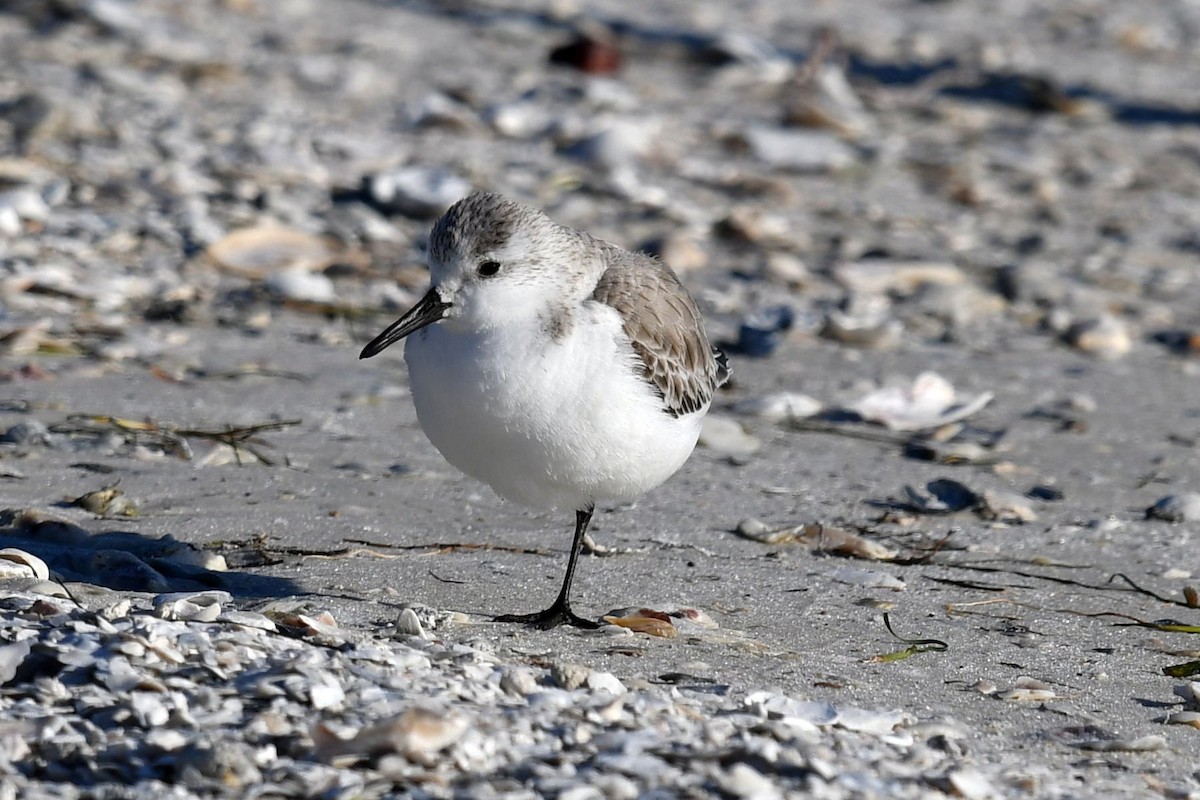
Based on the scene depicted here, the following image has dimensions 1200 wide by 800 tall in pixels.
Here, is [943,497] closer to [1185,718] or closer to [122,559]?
[1185,718]

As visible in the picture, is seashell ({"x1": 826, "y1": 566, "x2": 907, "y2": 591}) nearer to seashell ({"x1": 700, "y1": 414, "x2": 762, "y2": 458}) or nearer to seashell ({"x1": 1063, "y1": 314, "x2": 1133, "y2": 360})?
seashell ({"x1": 700, "y1": 414, "x2": 762, "y2": 458})

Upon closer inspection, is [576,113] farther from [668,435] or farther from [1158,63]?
[668,435]

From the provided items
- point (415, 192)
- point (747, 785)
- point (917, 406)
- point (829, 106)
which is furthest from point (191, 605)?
point (829, 106)

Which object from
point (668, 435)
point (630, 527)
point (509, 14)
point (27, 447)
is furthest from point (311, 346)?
point (509, 14)

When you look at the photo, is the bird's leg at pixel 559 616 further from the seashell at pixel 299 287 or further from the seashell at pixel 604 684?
the seashell at pixel 299 287

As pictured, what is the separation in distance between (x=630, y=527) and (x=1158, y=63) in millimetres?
8927

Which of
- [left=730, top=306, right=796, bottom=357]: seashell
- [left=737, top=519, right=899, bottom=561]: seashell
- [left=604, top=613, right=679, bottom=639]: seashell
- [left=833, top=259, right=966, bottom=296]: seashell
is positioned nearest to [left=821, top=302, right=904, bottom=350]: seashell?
[left=730, top=306, right=796, bottom=357]: seashell

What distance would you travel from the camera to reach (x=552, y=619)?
383 cm

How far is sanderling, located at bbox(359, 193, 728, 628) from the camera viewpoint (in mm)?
3703

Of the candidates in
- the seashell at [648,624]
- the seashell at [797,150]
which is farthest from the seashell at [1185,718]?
the seashell at [797,150]

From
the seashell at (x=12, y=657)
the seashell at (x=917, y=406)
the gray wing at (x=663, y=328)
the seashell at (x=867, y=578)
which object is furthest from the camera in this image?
the seashell at (x=917, y=406)

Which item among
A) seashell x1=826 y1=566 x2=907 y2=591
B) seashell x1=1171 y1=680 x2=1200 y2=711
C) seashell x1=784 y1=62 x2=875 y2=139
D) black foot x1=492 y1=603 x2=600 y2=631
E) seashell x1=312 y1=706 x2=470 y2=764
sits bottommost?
seashell x1=826 y1=566 x2=907 y2=591

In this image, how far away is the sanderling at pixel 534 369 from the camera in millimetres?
3703

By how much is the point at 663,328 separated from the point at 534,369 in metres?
0.65
